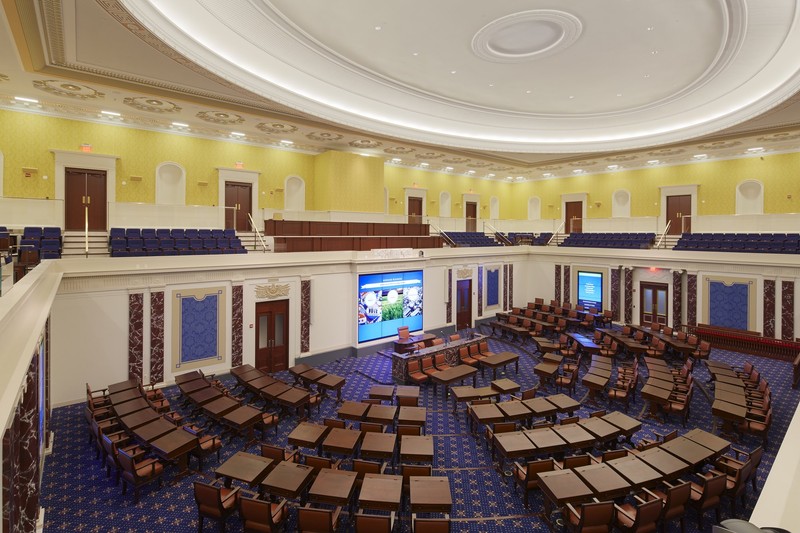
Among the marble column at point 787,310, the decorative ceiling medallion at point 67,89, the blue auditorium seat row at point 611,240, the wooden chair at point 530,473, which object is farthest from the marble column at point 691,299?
the decorative ceiling medallion at point 67,89

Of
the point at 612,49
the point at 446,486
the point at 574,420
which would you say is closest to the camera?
the point at 446,486

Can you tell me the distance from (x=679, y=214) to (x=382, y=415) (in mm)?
19478

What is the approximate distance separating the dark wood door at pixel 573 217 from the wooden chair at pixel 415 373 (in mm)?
16403

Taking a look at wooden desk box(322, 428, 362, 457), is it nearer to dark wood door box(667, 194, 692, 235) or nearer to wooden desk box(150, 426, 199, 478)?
wooden desk box(150, 426, 199, 478)

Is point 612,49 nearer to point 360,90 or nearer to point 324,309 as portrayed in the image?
point 360,90

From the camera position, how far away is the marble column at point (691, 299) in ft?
53.5

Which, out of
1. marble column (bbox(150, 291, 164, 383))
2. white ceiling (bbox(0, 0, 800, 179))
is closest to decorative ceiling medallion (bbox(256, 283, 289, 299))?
marble column (bbox(150, 291, 164, 383))

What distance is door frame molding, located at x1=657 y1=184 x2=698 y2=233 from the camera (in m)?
19.9

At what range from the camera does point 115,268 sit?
9836 mm

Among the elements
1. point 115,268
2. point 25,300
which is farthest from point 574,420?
point 115,268

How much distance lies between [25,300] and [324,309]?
30.4ft

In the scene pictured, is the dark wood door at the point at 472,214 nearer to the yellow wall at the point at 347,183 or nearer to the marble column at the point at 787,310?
the yellow wall at the point at 347,183

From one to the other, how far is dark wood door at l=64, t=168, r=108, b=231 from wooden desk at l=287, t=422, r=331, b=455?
1081 cm

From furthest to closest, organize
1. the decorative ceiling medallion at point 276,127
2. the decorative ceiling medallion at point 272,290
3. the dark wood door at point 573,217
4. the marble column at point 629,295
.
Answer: the dark wood door at point 573,217
the marble column at point 629,295
the decorative ceiling medallion at point 276,127
the decorative ceiling medallion at point 272,290
